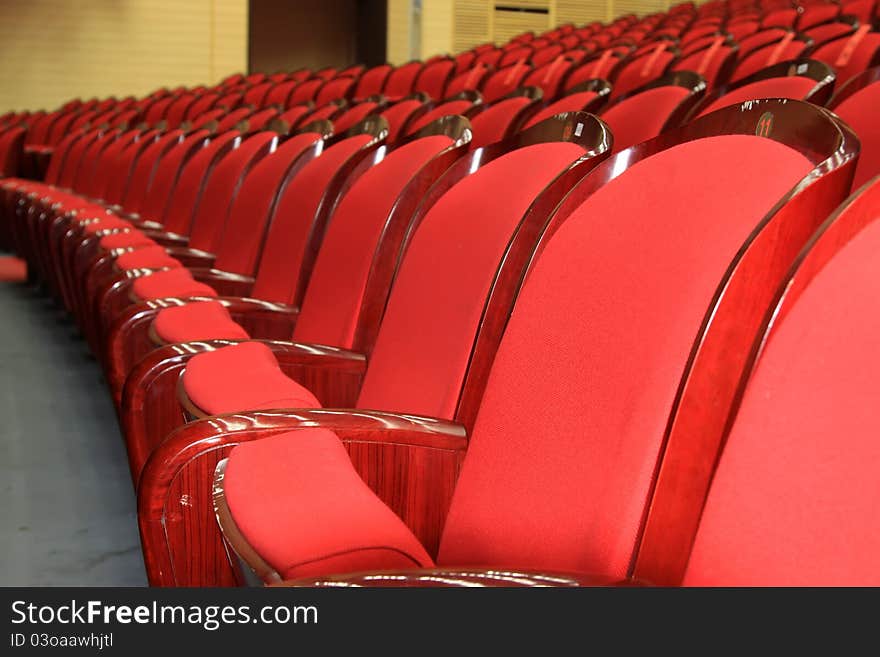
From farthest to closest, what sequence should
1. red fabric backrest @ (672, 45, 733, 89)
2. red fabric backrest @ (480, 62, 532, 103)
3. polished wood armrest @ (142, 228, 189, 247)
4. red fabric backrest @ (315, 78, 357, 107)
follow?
red fabric backrest @ (315, 78, 357, 107)
red fabric backrest @ (480, 62, 532, 103)
red fabric backrest @ (672, 45, 733, 89)
polished wood armrest @ (142, 228, 189, 247)

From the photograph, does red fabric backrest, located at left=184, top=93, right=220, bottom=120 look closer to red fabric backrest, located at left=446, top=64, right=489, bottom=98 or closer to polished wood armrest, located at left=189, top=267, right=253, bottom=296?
red fabric backrest, located at left=446, top=64, right=489, bottom=98

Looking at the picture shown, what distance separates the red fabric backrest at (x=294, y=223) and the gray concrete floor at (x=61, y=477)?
6.9 inches

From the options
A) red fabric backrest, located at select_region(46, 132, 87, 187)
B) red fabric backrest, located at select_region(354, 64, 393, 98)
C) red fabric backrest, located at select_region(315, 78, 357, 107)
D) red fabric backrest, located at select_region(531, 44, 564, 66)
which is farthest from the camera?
red fabric backrest, located at select_region(354, 64, 393, 98)

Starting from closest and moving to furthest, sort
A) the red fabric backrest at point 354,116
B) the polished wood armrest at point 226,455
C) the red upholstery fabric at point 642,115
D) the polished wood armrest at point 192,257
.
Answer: the polished wood armrest at point 226,455 < the red upholstery fabric at point 642,115 < the polished wood armrest at point 192,257 < the red fabric backrest at point 354,116

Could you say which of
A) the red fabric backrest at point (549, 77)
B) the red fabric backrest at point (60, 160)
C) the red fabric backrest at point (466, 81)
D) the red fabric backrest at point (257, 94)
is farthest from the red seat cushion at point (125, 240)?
the red fabric backrest at point (257, 94)

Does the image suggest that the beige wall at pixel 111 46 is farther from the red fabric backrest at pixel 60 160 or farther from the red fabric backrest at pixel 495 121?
the red fabric backrest at pixel 495 121

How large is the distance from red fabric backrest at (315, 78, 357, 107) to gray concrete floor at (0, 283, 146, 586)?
4.35 ft

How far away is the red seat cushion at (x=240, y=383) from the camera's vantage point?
16.6 inches

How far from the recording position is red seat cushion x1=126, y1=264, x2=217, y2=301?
703 millimetres

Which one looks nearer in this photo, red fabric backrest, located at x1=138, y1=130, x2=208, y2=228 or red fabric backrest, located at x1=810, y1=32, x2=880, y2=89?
red fabric backrest, located at x1=810, y1=32, x2=880, y2=89

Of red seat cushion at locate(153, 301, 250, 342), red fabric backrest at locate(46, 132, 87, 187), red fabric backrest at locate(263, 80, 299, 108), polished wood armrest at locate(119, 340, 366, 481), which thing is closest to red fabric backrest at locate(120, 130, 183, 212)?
red fabric backrest at locate(46, 132, 87, 187)

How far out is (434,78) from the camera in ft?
7.82

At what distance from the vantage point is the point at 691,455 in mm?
238

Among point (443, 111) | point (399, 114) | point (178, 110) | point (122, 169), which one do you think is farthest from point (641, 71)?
point (178, 110)
